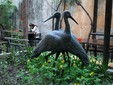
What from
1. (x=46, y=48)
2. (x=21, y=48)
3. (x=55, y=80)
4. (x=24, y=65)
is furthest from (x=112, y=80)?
(x=21, y=48)

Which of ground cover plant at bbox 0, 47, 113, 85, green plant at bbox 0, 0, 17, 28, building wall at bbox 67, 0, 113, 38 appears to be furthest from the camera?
green plant at bbox 0, 0, 17, 28

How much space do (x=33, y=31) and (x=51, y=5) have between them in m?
1.34

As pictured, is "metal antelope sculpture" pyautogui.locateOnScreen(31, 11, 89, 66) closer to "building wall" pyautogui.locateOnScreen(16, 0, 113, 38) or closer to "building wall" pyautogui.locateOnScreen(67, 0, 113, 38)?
"building wall" pyautogui.locateOnScreen(16, 0, 113, 38)

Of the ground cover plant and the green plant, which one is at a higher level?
the green plant

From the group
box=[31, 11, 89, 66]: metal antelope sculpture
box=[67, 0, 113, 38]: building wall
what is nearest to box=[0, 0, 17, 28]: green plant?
box=[67, 0, 113, 38]: building wall

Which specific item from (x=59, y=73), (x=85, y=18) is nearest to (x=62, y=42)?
(x=59, y=73)

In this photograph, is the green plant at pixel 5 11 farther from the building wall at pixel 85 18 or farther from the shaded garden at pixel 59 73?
the shaded garden at pixel 59 73

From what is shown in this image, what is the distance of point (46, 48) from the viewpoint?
13.8 ft

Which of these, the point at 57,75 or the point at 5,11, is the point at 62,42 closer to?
the point at 57,75

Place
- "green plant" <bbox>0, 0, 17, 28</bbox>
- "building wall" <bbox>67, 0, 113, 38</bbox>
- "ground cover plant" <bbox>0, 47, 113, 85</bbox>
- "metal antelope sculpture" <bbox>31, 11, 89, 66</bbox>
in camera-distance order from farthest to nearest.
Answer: "green plant" <bbox>0, 0, 17, 28</bbox>, "building wall" <bbox>67, 0, 113, 38</bbox>, "ground cover plant" <bbox>0, 47, 113, 85</bbox>, "metal antelope sculpture" <bbox>31, 11, 89, 66</bbox>

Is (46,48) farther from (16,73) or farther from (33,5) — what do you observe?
(33,5)

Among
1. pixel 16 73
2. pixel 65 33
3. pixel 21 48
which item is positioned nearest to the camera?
pixel 65 33

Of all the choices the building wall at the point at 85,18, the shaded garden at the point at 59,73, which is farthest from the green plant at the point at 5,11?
the shaded garden at the point at 59,73

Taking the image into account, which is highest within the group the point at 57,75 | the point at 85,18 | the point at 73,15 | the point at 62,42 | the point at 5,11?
the point at 5,11
